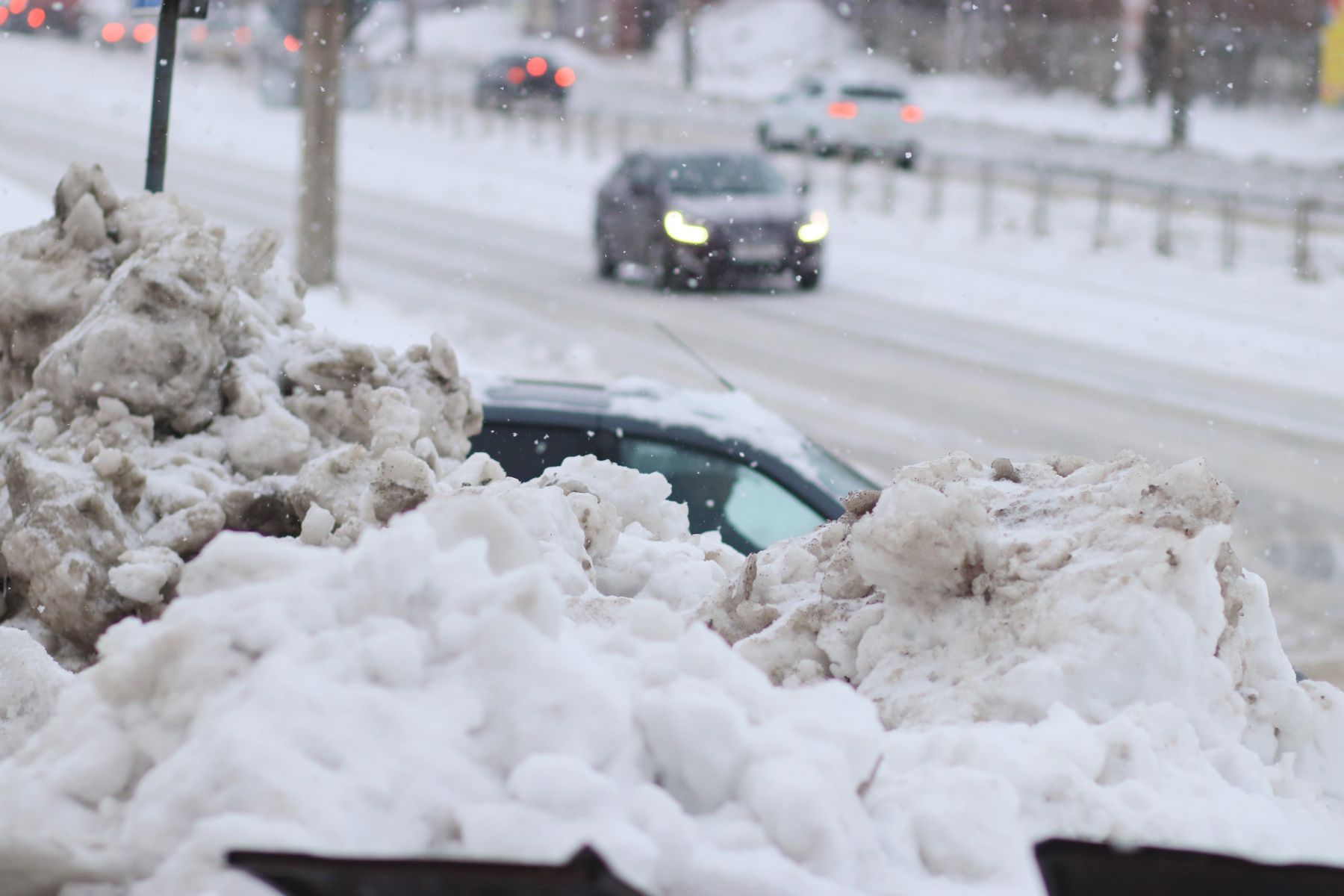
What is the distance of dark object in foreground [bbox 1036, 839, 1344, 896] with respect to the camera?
1.21 m

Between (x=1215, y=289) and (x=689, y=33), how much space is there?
Result: 32326mm

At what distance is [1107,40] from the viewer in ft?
144

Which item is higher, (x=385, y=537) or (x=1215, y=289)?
(x=385, y=537)

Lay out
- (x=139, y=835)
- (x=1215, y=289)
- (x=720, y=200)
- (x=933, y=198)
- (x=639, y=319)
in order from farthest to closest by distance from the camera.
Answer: (x=933, y=198) → (x=1215, y=289) → (x=720, y=200) → (x=639, y=319) → (x=139, y=835)

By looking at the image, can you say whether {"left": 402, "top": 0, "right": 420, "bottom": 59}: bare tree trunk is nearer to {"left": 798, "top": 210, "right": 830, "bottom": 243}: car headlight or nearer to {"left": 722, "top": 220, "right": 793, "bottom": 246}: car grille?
{"left": 798, "top": 210, "right": 830, "bottom": 243}: car headlight

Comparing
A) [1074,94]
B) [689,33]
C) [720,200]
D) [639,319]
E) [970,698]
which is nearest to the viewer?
[970,698]

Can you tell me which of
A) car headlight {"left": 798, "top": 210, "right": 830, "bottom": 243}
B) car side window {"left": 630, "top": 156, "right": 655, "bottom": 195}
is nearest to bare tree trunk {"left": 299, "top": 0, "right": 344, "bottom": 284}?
car side window {"left": 630, "top": 156, "right": 655, "bottom": 195}

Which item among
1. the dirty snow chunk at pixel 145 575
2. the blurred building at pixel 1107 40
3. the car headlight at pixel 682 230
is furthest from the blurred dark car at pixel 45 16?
the dirty snow chunk at pixel 145 575

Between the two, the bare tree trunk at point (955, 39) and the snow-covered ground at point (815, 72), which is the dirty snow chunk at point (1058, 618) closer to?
the snow-covered ground at point (815, 72)

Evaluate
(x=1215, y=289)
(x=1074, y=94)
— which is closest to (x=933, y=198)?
(x=1215, y=289)

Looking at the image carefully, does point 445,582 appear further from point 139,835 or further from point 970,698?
point 970,698

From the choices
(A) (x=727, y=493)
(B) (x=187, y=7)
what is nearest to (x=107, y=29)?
(B) (x=187, y=7)

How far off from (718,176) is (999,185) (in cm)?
996

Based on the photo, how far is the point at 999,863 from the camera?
1.58m
